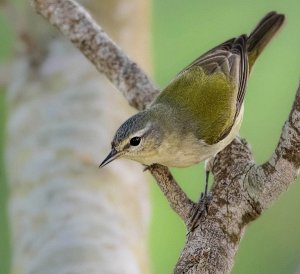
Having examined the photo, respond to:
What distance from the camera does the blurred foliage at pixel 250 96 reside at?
13.2 ft

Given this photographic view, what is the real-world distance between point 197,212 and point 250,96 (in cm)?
239

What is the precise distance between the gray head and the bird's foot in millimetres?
471

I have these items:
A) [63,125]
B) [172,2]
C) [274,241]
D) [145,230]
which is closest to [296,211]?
[274,241]

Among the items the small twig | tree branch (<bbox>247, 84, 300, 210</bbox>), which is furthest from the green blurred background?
tree branch (<bbox>247, 84, 300, 210</bbox>)

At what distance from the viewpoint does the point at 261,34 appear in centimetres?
351

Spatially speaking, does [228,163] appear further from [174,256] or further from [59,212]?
[174,256]

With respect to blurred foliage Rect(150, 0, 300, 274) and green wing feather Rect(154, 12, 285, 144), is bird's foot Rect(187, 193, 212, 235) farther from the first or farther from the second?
blurred foliage Rect(150, 0, 300, 274)

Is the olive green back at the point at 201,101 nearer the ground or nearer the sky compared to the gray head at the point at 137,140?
nearer the sky

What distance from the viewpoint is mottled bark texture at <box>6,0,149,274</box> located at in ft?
9.52

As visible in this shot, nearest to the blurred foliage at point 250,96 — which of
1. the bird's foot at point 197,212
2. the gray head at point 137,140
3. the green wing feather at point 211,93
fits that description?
the green wing feather at point 211,93

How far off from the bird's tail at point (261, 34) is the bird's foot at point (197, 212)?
1.22m

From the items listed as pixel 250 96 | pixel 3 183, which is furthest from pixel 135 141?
pixel 250 96

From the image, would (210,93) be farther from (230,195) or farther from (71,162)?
(230,195)

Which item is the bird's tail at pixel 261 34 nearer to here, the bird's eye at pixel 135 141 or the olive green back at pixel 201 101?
the olive green back at pixel 201 101
